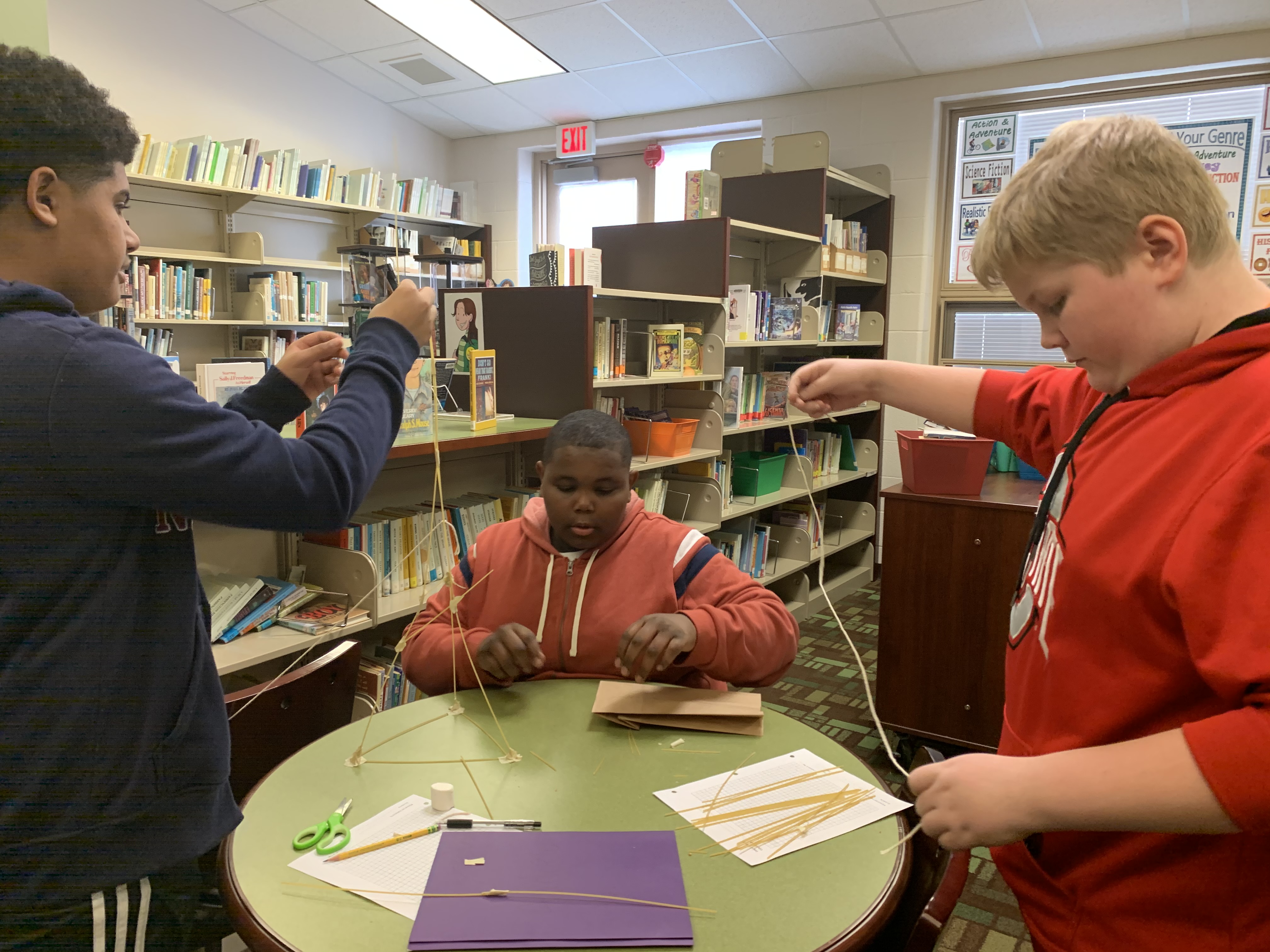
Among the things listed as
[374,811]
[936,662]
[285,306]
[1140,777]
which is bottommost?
[936,662]

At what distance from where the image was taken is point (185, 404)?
2.92 feet

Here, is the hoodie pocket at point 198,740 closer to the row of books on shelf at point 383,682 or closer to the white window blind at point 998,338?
the row of books on shelf at point 383,682

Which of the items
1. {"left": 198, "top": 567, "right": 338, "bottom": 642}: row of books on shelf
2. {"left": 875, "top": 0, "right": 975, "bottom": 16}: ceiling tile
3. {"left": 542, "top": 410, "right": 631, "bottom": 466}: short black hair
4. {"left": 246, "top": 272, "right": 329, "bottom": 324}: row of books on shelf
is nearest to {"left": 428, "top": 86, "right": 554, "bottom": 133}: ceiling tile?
{"left": 246, "top": 272, "right": 329, "bottom": 324}: row of books on shelf

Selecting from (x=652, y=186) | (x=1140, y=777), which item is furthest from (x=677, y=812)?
(x=652, y=186)

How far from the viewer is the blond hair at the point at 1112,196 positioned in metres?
0.78

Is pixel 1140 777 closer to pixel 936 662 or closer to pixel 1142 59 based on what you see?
pixel 936 662

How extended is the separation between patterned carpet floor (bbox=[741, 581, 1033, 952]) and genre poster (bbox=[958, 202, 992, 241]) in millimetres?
2306

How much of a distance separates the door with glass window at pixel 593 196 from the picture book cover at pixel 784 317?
2.50 m

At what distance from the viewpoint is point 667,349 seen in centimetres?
374

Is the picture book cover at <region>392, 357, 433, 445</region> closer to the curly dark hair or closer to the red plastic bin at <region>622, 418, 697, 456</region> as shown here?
the red plastic bin at <region>622, 418, 697, 456</region>

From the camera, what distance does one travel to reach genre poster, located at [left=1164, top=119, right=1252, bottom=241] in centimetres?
458

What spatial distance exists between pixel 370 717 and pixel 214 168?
4906mm

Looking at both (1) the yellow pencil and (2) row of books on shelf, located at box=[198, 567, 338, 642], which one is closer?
(1) the yellow pencil

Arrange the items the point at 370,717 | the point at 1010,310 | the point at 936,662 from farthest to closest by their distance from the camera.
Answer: the point at 1010,310
the point at 936,662
the point at 370,717
